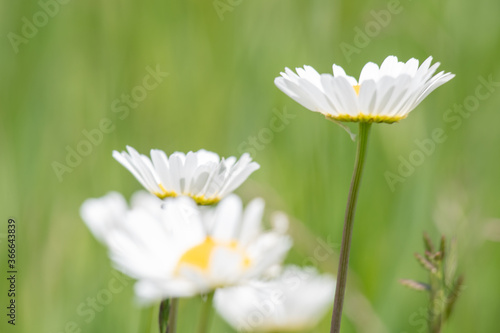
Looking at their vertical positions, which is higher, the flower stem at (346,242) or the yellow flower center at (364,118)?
the yellow flower center at (364,118)

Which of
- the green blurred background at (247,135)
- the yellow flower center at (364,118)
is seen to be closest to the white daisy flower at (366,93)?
the yellow flower center at (364,118)

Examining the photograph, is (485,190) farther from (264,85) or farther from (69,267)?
(69,267)

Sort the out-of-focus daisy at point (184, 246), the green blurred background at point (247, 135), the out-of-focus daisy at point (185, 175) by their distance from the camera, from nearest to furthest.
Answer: the out-of-focus daisy at point (184, 246) < the out-of-focus daisy at point (185, 175) < the green blurred background at point (247, 135)

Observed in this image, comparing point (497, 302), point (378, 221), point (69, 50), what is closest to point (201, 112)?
point (69, 50)

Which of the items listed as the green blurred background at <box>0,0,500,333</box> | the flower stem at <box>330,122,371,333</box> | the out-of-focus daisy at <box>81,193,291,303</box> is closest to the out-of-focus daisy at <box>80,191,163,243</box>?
the out-of-focus daisy at <box>81,193,291,303</box>

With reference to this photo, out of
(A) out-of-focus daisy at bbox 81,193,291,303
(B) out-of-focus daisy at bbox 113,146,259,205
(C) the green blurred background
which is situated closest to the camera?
(A) out-of-focus daisy at bbox 81,193,291,303

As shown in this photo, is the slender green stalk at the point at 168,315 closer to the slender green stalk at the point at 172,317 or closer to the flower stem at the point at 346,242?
the slender green stalk at the point at 172,317

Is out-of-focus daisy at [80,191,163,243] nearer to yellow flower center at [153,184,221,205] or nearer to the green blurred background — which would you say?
yellow flower center at [153,184,221,205]
